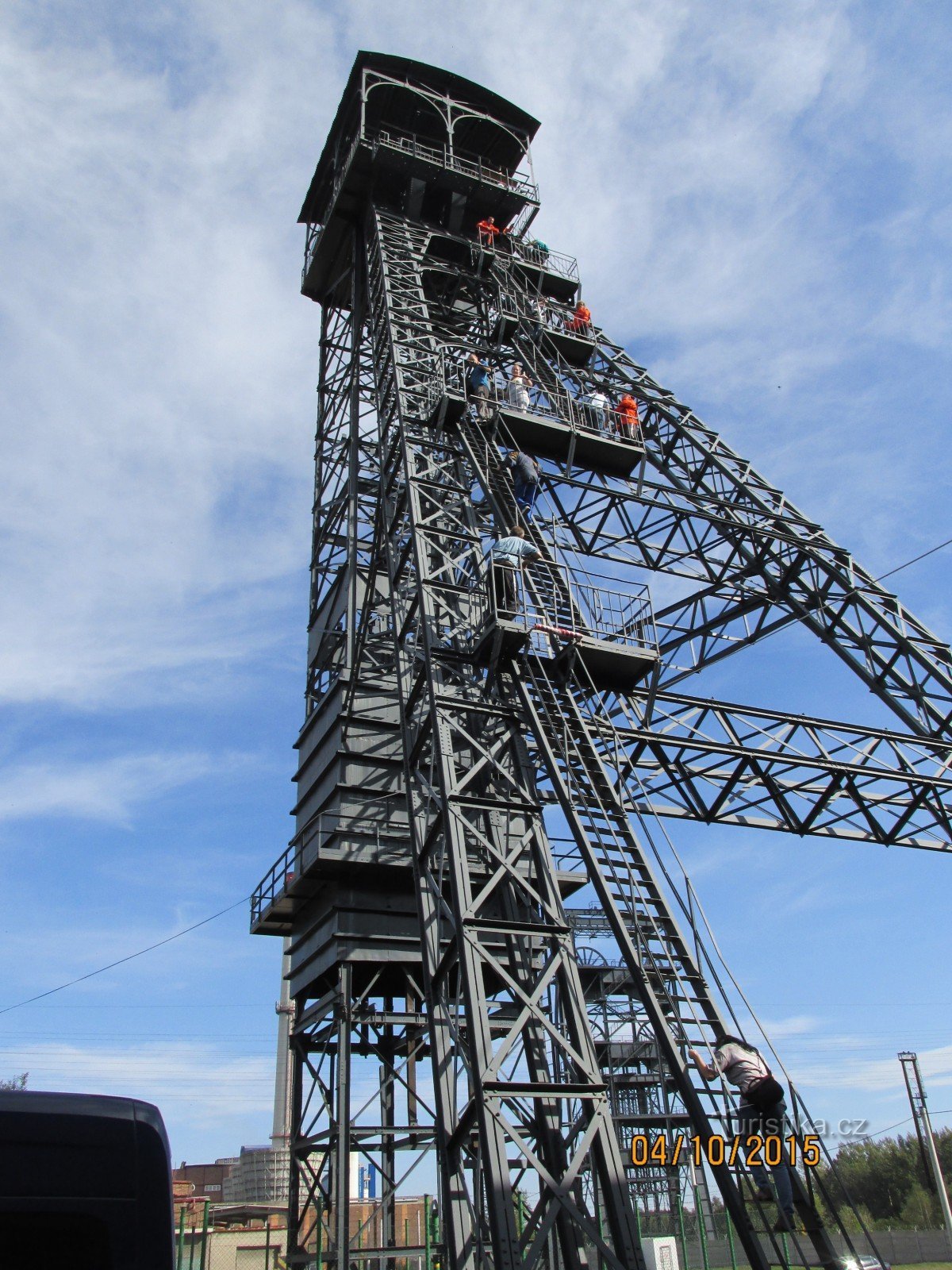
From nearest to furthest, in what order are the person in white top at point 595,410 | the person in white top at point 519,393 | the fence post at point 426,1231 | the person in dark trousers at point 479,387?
the fence post at point 426,1231 < the person in dark trousers at point 479,387 < the person in white top at point 519,393 < the person in white top at point 595,410

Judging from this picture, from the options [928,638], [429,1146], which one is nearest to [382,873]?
[429,1146]

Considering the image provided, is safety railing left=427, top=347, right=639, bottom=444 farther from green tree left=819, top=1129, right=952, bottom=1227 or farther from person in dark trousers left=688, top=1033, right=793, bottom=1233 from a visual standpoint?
green tree left=819, top=1129, right=952, bottom=1227

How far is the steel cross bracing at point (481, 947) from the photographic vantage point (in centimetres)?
798

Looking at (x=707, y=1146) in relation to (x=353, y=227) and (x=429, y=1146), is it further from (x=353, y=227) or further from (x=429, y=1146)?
(x=353, y=227)

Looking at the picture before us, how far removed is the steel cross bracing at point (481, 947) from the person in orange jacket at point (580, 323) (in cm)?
634

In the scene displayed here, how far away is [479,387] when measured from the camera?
639 inches

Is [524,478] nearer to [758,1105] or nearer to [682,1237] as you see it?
[758,1105]

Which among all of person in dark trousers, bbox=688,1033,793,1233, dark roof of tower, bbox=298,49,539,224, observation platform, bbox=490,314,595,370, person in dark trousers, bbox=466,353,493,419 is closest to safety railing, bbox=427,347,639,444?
person in dark trousers, bbox=466,353,493,419

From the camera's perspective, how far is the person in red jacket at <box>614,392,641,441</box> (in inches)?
707

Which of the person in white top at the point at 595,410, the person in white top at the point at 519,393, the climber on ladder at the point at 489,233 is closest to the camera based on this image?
the person in white top at the point at 519,393

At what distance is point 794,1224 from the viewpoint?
22.3 feet
